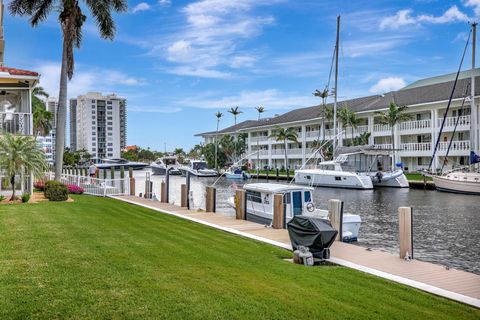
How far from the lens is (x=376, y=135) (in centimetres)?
6644

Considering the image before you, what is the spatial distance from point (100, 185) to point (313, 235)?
72.5 ft

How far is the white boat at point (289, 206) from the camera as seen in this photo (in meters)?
19.2

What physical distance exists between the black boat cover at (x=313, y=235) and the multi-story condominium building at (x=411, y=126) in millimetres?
41338

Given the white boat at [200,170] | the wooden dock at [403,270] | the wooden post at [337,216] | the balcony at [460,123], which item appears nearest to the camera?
the wooden dock at [403,270]

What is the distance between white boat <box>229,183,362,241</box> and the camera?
19203 mm

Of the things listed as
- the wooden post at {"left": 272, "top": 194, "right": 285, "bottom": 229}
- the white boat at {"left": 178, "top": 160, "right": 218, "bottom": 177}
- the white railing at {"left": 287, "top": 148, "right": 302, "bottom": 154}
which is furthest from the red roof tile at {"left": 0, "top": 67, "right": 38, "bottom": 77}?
the white railing at {"left": 287, "top": 148, "right": 302, "bottom": 154}

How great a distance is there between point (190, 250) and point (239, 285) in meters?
3.30

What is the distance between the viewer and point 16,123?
2439cm

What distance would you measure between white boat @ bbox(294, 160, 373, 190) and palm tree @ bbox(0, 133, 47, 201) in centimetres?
3070

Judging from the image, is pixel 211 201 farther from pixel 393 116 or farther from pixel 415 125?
pixel 415 125

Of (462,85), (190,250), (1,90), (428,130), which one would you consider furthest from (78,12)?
(462,85)

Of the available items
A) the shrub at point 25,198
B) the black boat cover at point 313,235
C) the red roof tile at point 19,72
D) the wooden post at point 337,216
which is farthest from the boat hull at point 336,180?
the black boat cover at point 313,235

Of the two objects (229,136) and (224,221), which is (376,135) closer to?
(229,136)

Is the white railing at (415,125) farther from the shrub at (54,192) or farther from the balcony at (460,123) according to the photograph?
the shrub at (54,192)
